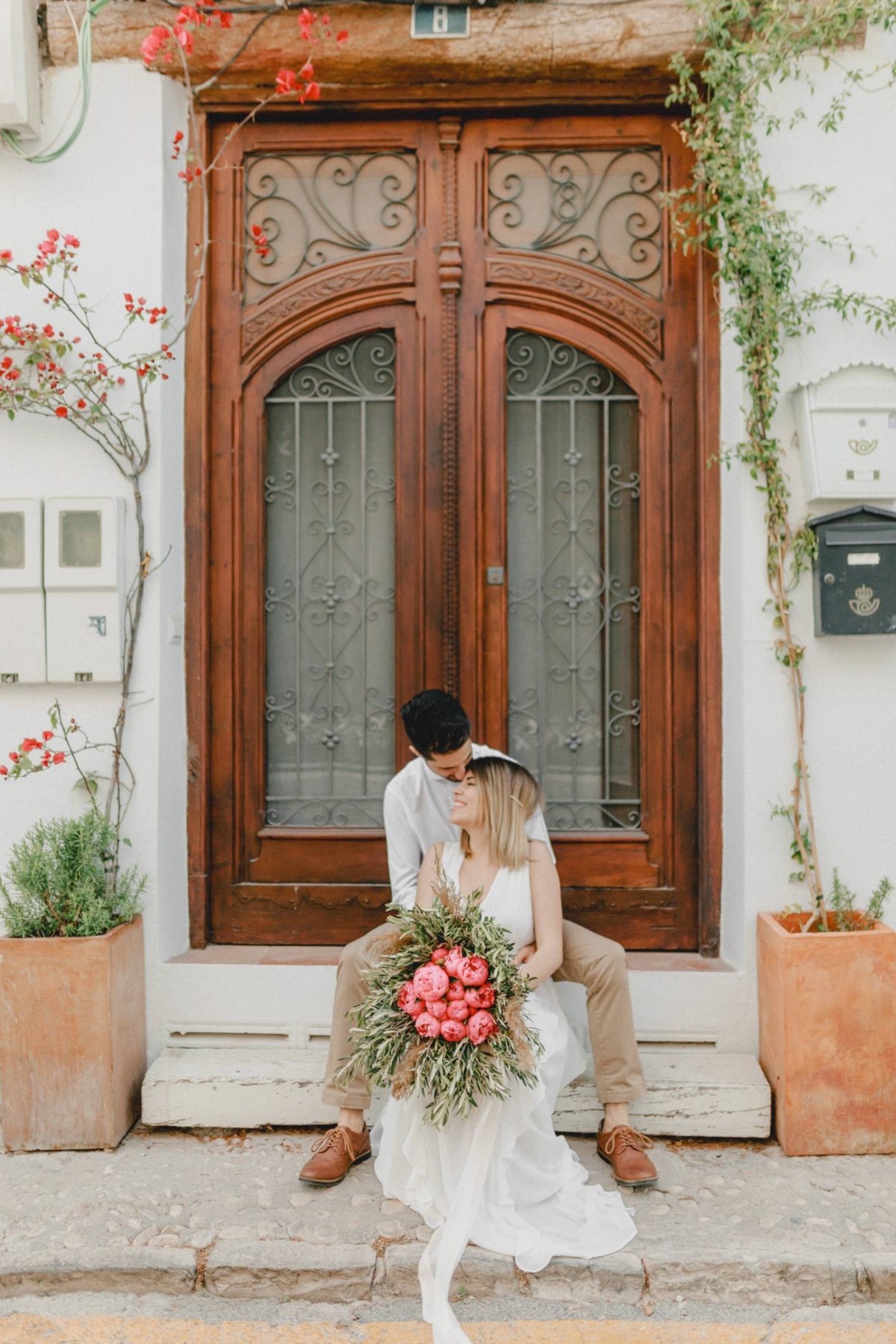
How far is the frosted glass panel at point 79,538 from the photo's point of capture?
3.68 m

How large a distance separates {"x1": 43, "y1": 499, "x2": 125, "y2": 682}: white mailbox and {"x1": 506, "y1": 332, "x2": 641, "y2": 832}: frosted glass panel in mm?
1516

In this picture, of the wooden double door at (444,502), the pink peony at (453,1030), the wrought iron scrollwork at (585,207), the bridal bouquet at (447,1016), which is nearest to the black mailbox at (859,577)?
the wooden double door at (444,502)

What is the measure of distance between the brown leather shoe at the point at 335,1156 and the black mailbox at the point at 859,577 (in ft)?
7.78

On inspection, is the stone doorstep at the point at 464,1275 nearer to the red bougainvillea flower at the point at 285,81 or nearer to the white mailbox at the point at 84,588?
the white mailbox at the point at 84,588

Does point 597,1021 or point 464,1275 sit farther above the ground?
point 597,1021

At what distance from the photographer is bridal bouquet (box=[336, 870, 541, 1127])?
2.70m

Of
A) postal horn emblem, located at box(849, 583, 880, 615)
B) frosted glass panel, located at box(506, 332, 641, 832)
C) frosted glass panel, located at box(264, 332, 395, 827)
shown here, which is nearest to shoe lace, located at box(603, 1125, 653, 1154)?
frosted glass panel, located at box(506, 332, 641, 832)

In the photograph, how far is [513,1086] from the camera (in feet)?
9.40

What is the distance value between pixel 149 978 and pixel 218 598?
4.85 ft

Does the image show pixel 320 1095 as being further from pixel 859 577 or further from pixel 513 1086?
pixel 859 577

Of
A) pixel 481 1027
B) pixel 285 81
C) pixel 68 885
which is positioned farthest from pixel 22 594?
pixel 481 1027

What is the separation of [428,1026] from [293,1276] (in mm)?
771

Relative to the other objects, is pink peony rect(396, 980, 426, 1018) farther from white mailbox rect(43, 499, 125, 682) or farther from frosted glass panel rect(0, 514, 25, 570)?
frosted glass panel rect(0, 514, 25, 570)

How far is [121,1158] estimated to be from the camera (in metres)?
3.30
